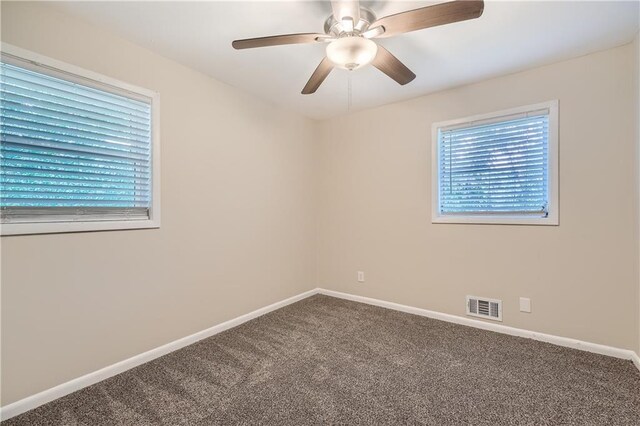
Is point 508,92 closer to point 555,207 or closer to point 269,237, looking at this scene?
point 555,207

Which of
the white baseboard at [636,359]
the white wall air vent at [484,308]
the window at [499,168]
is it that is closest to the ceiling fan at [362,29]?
the window at [499,168]

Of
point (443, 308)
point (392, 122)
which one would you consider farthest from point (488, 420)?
point (392, 122)

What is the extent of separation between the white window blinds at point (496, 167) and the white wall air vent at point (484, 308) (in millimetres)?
820

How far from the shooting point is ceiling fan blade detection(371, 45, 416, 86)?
1.77 meters

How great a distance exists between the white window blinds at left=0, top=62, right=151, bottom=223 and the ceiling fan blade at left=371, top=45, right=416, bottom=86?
5.66ft

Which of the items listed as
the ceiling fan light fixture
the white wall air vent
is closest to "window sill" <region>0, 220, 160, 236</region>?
the ceiling fan light fixture

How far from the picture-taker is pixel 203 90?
2.57 metres

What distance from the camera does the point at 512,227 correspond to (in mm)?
2584

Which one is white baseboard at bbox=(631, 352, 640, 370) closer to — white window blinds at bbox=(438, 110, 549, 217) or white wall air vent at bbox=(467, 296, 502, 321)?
white wall air vent at bbox=(467, 296, 502, 321)

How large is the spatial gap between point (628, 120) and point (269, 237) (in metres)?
3.20

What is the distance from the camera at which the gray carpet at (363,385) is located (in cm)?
161

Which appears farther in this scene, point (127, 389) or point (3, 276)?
point (127, 389)

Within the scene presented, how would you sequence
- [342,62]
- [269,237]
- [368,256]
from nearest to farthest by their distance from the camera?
1. [342,62]
2. [269,237]
3. [368,256]

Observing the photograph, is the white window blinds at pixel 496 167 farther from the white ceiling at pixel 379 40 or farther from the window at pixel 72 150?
the window at pixel 72 150
